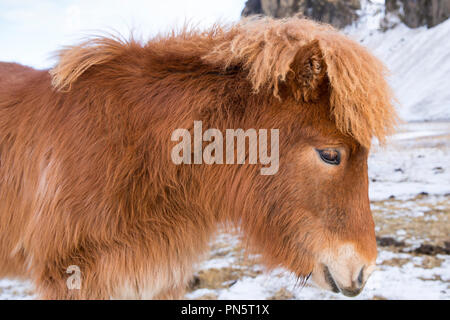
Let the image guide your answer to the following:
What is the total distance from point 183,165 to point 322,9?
2794 cm

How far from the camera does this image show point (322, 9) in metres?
25.7

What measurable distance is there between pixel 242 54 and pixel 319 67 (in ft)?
1.34

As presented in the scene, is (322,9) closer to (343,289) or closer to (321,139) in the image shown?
(321,139)

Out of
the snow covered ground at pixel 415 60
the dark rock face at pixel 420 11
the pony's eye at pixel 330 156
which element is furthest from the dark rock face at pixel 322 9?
the pony's eye at pixel 330 156

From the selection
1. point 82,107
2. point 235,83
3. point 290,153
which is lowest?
point 290,153

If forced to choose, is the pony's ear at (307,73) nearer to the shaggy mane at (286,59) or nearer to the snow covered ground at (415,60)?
the shaggy mane at (286,59)

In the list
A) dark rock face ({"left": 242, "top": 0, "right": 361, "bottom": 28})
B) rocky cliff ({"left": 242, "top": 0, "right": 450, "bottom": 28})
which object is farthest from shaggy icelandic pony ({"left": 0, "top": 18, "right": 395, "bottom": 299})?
dark rock face ({"left": 242, "top": 0, "right": 361, "bottom": 28})

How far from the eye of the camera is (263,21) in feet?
6.49

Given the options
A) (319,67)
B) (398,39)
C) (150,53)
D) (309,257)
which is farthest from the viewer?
(398,39)

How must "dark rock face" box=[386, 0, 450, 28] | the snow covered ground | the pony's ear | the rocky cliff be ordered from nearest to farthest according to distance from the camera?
the pony's ear
the snow covered ground
"dark rock face" box=[386, 0, 450, 28]
the rocky cliff

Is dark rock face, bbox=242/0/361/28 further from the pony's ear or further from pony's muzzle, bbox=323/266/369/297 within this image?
pony's muzzle, bbox=323/266/369/297

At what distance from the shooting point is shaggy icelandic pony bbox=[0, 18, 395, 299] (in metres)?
1.59

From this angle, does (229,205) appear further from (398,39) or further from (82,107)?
(398,39)
